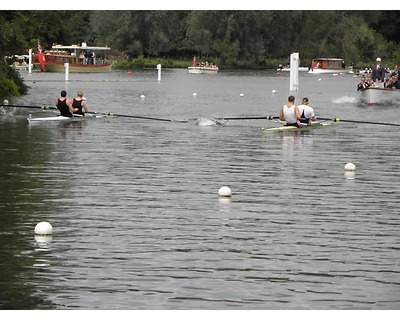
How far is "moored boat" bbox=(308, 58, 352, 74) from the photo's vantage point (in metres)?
138

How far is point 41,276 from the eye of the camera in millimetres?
15336

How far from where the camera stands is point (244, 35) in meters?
131

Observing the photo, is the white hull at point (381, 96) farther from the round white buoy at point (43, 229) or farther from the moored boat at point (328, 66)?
the moored boat at point (328, 66)

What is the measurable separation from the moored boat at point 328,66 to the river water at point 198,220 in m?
98.8

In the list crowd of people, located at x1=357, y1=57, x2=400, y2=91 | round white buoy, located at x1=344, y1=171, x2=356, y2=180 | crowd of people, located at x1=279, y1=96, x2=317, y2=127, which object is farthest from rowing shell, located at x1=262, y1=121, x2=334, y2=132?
crowd of people, located at x1=357, y1=57, x2=400, y2=91

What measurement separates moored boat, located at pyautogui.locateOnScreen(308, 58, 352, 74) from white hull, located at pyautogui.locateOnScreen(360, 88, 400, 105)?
79756mm

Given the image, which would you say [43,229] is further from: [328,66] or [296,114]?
[328,66]

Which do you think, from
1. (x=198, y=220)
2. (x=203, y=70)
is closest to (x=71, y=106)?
(x=198, y=220)

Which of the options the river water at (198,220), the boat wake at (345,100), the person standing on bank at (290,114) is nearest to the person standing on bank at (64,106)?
the river water at (198,220)

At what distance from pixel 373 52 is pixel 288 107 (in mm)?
107358

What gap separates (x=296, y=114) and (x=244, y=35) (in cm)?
9283

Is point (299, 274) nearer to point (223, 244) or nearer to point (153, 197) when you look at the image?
point (223, 244)

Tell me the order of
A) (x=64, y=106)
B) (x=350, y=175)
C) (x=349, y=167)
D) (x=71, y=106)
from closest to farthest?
1. (x=350, y=175)
2. (x=349, y=167)
3. (x=64, y=106)
4. (x=71, y=106)
